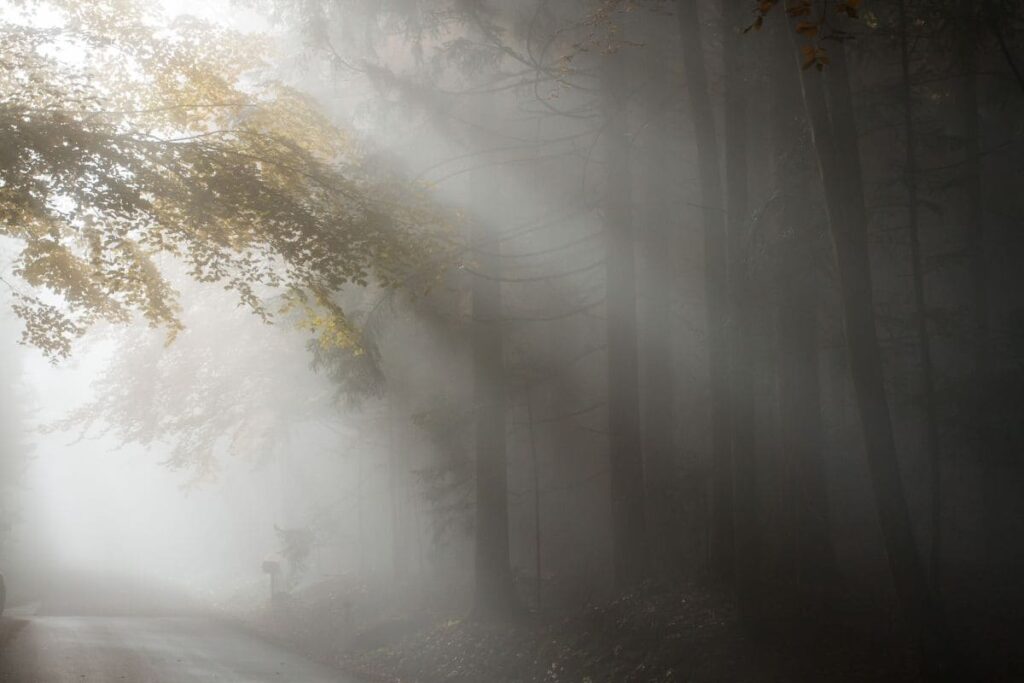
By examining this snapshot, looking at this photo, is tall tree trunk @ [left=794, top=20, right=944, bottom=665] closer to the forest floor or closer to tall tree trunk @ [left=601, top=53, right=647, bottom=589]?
the forest floor

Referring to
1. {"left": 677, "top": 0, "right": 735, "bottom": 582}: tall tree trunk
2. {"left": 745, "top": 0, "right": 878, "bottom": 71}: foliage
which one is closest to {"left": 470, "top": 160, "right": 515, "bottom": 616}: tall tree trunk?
{"left": 677, "top": 0, "right": 735, "bottom": 582}: tall tree trunk

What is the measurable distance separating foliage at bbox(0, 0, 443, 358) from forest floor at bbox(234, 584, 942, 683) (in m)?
5.12

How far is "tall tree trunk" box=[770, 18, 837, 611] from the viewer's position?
1120 cm

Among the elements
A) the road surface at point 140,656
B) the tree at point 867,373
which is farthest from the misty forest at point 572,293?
the road surface at point 140,656

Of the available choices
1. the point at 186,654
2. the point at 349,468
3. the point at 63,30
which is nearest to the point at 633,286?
the point at 63,30

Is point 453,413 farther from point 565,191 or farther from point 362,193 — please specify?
point 362,193

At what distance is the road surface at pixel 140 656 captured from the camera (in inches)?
462

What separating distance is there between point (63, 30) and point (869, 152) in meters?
13.3

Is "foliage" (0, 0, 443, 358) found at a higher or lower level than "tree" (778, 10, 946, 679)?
higher

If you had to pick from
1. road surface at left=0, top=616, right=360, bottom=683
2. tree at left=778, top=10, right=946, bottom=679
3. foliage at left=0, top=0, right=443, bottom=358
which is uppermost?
foliage at left=0, top=0, right=443, bottom=358

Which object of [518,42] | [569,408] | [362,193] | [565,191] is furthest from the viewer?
[569,408]

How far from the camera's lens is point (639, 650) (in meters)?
10.6

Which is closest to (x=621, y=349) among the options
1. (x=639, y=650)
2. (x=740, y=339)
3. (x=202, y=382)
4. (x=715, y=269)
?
(x=715, y=269)

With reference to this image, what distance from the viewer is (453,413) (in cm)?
1583
